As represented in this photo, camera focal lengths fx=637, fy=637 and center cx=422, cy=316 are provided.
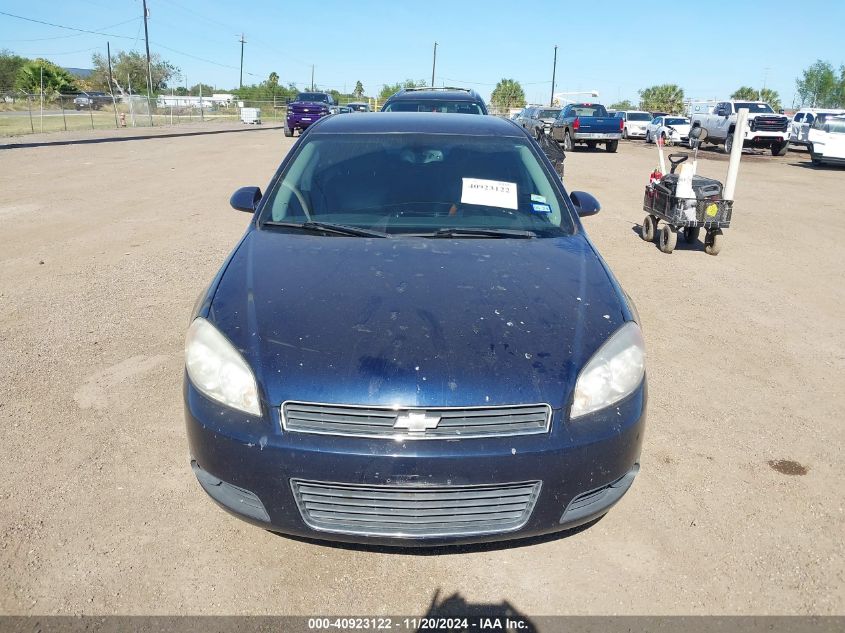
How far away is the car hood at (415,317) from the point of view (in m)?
2.12

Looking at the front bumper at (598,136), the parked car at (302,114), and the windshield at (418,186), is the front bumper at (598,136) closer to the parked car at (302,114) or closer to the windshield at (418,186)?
the parked car at (302,114)

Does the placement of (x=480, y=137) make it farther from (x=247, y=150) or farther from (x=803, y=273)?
(x=247, y=150)

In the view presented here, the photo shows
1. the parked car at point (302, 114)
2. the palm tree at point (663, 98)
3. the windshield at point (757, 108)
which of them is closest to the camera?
the windshield at point (757, 108)

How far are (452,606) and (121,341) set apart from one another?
333 centimetres

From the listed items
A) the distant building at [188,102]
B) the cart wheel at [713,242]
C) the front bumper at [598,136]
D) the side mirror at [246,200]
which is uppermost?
the distant building at [188,102]

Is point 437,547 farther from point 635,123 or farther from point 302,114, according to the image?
point 635,123

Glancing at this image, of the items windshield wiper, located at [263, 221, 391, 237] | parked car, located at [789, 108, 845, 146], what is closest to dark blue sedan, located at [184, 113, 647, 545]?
windshield wiper, located at [263, 221, 391, 237]

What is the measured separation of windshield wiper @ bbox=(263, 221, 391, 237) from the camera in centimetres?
314

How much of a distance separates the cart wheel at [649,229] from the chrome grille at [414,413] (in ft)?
22.7

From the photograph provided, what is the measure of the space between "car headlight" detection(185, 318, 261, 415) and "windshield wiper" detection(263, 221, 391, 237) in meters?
0.91

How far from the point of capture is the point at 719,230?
25.1 feet

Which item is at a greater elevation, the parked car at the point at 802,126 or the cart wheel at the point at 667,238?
the parked car at the point at 802,126

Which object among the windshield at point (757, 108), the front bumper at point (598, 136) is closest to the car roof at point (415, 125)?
the front bumper at point (598, 136)

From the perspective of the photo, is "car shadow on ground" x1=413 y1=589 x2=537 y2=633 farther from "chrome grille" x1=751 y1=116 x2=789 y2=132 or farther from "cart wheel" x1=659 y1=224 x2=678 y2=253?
"chrome grille" x1=751 y1=116 x2=789 y2=132
